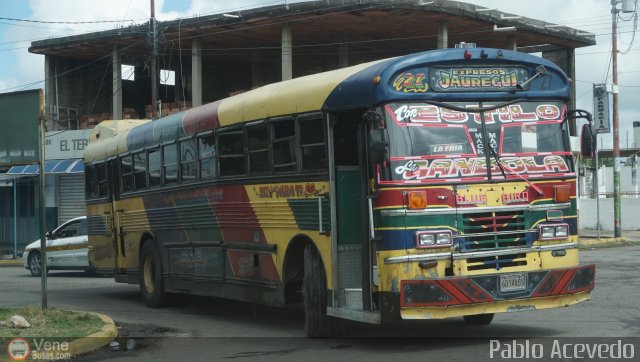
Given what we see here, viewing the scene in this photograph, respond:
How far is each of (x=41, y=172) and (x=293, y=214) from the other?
389cm

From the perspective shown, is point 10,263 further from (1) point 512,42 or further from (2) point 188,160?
(1) point 512,42

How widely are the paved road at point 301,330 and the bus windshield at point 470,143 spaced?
1.89 m

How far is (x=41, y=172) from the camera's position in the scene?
468 inches

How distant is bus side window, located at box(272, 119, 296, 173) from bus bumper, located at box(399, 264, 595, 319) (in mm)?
2684

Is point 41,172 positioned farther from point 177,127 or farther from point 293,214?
point 293,214

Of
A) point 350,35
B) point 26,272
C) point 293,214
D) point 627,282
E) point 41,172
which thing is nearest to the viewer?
point 293,214

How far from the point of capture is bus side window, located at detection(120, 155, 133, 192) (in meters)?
15.9

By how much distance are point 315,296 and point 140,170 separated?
6613 millimetres

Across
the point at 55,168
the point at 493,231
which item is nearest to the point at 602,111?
the point at 55,168

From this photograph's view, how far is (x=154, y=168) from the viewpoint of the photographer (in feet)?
48.8

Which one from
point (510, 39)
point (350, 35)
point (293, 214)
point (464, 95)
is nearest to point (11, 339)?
point (293, 214)

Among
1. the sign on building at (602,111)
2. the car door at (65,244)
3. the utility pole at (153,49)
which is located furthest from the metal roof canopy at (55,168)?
the sign on building at (602,111)

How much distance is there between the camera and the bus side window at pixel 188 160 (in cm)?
1330

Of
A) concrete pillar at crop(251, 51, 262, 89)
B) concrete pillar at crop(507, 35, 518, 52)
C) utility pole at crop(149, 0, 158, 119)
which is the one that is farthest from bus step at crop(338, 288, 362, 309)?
concrete pillar at crop(251, 51, 262, 89)
